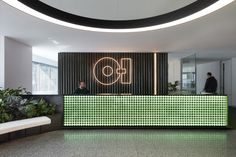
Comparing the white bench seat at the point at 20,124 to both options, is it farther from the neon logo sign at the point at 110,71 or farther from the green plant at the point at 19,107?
the neon logo sign at the point at 110,71

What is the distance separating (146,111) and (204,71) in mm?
9694

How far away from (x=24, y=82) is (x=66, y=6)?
15.1 feet

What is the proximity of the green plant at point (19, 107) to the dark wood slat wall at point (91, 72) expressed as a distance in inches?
155

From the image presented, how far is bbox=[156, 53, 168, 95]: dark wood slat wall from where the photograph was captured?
941cm

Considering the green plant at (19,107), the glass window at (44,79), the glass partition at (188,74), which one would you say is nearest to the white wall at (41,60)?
the glass window at (44,79)

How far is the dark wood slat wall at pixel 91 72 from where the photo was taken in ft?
30.4

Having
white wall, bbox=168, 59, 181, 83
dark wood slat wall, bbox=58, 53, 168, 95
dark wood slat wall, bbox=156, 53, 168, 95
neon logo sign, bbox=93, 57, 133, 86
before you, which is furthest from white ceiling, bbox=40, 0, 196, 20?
white wall, bbox=168, 59, 181, 83

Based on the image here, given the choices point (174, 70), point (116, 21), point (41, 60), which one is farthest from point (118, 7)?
point (174, 70)

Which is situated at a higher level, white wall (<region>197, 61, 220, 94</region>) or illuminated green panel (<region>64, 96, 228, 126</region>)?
white wall (<region>197, 61, 220, 94</region>)

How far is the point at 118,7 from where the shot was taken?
4102 millimetres

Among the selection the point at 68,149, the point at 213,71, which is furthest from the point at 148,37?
the point at 213,71

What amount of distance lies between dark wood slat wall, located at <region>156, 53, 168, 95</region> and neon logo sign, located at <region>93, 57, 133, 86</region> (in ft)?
4.61

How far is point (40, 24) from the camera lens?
194 inches

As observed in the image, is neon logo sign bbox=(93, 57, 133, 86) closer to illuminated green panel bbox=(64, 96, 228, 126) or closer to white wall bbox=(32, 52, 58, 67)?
white wall bbox=(32, 52, 58, 67)
